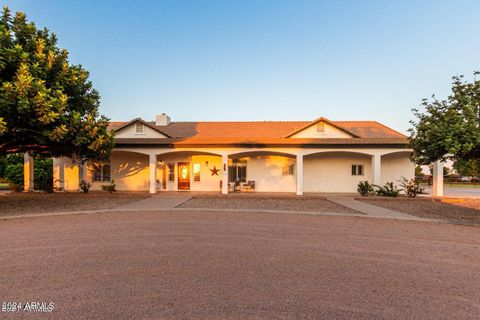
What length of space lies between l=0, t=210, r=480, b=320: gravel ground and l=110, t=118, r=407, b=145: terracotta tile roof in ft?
30.6

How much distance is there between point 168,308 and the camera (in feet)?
10.5

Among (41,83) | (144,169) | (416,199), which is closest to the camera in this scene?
(41,83)

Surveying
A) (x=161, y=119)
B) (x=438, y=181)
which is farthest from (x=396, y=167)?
(x=161, y=119)

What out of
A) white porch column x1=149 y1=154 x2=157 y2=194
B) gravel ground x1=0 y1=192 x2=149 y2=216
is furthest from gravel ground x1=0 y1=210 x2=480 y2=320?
white porch column x1=149 y1=154 x2=157 y2=194

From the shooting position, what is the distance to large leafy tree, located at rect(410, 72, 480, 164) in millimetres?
9430

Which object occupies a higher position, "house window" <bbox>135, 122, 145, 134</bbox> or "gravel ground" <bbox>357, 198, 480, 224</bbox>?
"house window" <bbox>135, 122, 145, 134</bbox>

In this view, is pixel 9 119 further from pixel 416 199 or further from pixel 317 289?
pixel 416 199

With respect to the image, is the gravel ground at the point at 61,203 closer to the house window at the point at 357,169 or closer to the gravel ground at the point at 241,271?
the gravel ground at the point at 241,271

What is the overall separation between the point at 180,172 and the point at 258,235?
13.1 meters

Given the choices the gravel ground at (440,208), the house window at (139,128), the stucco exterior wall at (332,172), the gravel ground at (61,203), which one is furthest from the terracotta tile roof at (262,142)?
the gravel ground at (440,208)

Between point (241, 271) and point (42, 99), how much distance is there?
10247 millimetres

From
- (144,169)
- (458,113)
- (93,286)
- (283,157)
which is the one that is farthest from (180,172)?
(458,113)

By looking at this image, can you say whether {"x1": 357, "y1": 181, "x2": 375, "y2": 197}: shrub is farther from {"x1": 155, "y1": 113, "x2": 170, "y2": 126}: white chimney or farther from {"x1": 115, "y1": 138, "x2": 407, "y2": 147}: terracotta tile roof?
{"x1": 155, "y1": 113, "x2": 170, "y2": 126}: white chimney

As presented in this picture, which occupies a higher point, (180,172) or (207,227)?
(180,172)
